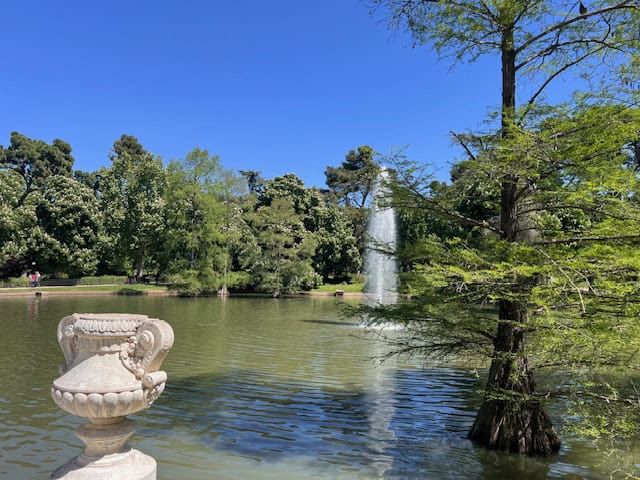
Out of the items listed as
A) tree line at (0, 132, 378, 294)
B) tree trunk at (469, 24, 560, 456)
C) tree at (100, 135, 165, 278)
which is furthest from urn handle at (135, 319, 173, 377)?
tree at (100, 135, 165, 278)

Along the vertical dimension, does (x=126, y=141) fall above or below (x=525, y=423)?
above

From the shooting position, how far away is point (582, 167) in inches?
186

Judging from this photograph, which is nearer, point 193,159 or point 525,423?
point 525,423

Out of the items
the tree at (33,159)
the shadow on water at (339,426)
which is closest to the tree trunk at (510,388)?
the shadow on water at (339,426)

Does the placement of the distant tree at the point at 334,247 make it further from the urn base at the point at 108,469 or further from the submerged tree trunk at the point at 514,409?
the urn base at the point at 108,469

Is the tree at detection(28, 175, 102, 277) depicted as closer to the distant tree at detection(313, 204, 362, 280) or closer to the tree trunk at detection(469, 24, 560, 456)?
Answer: the distant tree at detection(313, 204, 362, 280)

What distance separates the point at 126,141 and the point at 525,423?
64.1 meters

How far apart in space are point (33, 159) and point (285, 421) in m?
57.5

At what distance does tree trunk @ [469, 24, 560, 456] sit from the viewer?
5324mm

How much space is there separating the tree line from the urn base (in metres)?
31.1

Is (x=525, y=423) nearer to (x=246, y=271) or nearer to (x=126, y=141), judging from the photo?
(x=246, y=271)

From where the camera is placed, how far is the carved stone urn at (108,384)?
309cm

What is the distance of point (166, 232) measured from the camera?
37094 millimetres

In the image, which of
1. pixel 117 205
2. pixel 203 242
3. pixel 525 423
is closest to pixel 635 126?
pixel 525 423
